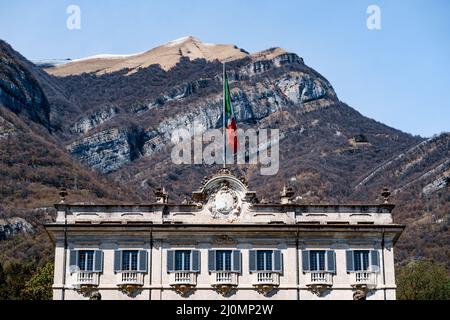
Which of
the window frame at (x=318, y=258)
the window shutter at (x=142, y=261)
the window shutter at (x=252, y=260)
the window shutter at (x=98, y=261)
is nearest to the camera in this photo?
the window shutter at (x=98, y=261)

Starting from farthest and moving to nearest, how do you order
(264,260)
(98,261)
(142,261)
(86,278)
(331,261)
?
1. (264,260)
2. (331,261)
3. (142,261)
4. (98,261)
5. (86,278)

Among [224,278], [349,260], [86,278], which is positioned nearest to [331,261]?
[349,260]

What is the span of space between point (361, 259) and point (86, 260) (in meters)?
18.5

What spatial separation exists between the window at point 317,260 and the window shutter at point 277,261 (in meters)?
2.04

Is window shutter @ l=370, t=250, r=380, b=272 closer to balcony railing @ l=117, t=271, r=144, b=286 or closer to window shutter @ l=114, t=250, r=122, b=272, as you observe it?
balcony railing @ l=117, t=271, r=144, b=286

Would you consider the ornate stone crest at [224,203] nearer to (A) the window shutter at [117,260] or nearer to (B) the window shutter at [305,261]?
(B) the window shutter at [305,261]

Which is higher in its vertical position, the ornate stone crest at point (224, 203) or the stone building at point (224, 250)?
the ornate stone crest at point (224, 203)

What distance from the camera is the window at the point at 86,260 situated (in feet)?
202

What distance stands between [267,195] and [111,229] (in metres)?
137

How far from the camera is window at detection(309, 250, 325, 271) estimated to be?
6216 centimetres

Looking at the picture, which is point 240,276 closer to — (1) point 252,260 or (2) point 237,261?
(2) point 237,261

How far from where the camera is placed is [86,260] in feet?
202

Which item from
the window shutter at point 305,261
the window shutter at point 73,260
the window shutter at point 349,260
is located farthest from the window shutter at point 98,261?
the window shutter at point 349,260
